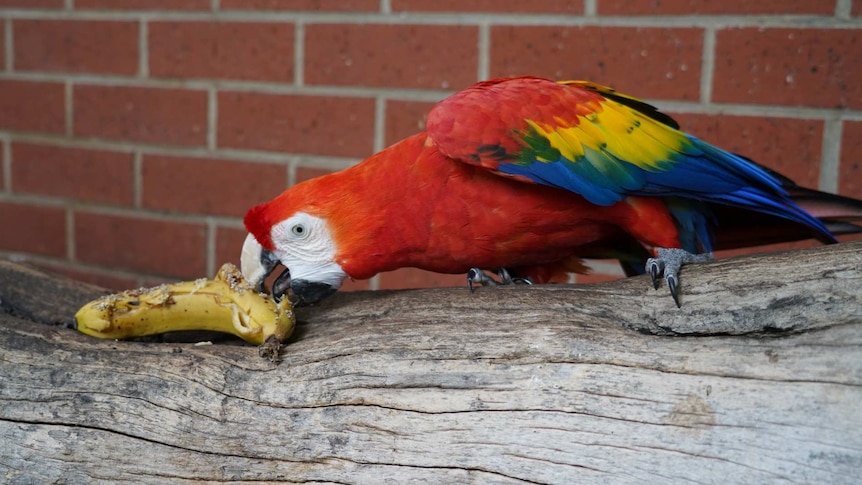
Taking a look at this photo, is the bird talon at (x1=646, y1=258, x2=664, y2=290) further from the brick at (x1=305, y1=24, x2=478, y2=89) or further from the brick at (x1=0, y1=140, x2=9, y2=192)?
the brick at (x1=0, y1=140, x2=9, y2=192)

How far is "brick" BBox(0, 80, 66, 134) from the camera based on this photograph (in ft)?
6.85

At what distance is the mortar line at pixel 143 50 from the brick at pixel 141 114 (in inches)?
1.7

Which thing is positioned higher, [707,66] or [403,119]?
[707,66]

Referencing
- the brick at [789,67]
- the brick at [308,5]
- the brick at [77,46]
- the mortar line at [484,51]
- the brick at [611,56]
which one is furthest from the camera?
the brick at [77,46]

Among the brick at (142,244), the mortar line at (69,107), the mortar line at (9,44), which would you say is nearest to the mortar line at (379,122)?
the brick at (142,244)

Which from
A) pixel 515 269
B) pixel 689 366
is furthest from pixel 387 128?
pixel 689 366

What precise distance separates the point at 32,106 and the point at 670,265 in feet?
5.92

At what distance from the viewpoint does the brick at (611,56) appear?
1493mm

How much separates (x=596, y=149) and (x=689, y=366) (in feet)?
1.18

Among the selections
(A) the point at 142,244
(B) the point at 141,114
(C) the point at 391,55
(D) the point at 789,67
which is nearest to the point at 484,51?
(C) the point at 391,55

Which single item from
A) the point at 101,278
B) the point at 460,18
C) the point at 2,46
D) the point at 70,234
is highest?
the point at 460,18

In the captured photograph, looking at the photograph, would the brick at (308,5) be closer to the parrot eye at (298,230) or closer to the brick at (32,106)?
the brick at (32,106)

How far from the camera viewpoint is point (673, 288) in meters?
0.95

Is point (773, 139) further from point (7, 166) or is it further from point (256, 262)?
point (7, 166)
